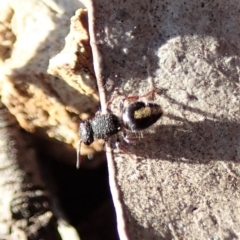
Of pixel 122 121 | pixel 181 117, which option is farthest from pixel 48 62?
pixel 181 117

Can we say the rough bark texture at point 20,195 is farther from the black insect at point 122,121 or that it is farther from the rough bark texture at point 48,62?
the black insect at point 122,121

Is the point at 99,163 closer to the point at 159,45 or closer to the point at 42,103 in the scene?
the point at 42,103

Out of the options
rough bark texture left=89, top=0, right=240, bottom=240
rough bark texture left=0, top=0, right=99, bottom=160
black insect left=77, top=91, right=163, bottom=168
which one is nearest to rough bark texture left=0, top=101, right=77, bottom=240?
rough bark texture left=0, top=0, right=99, bottom=160

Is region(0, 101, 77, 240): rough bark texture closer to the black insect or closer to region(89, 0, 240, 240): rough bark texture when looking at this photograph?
the black insect

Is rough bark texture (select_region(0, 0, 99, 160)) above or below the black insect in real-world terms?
above

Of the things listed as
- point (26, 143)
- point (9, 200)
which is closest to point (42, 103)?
point (26, 143)

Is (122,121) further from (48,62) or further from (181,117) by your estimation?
(48,62)
